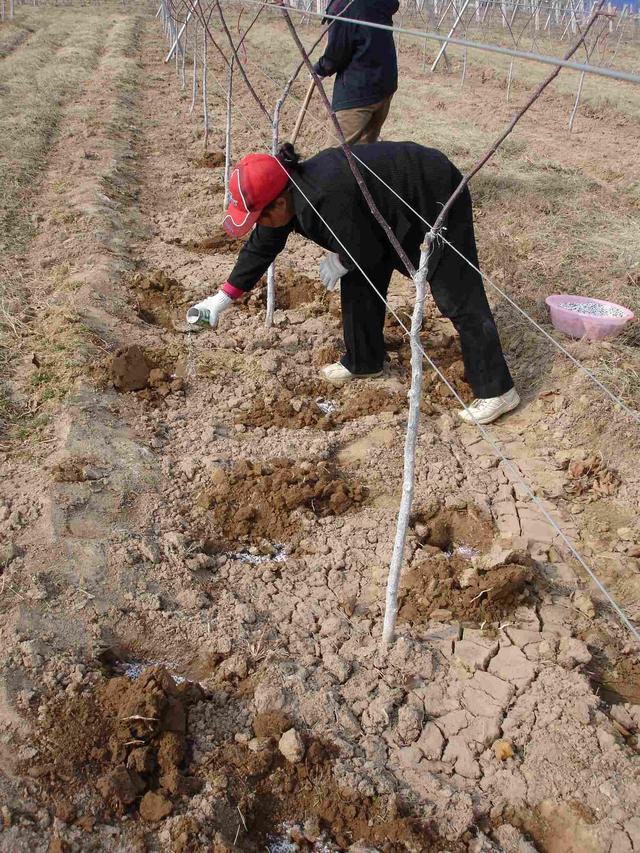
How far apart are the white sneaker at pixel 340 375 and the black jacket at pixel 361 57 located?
1954 mm

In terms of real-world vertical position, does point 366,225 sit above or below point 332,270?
above

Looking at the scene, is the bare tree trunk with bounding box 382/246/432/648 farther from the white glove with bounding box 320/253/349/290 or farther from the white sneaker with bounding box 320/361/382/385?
the white sneaker with bounding box 320/361/382/385

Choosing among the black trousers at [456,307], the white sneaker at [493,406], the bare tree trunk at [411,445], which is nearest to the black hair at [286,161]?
the black trousers at [456,307]

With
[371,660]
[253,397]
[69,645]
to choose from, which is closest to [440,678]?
[371,660]

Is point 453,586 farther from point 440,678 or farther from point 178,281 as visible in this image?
point 178,281

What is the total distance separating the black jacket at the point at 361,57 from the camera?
164 inches

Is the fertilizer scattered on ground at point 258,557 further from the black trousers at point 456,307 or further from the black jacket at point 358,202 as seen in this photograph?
the black trousers at point 456,307

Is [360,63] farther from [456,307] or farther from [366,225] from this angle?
Answer: [456,307]

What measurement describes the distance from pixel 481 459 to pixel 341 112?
2702mm

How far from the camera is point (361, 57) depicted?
14.0 ft

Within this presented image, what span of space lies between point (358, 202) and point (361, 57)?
2.00m

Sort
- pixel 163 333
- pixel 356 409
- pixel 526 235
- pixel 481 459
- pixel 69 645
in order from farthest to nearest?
pixel 526 235
pixel 163 333
pixel 356 409
pixel 481 459
pixel 69 645

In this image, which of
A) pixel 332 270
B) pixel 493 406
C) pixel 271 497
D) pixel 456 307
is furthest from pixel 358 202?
pixel 271 497

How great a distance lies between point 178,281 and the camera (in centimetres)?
448
